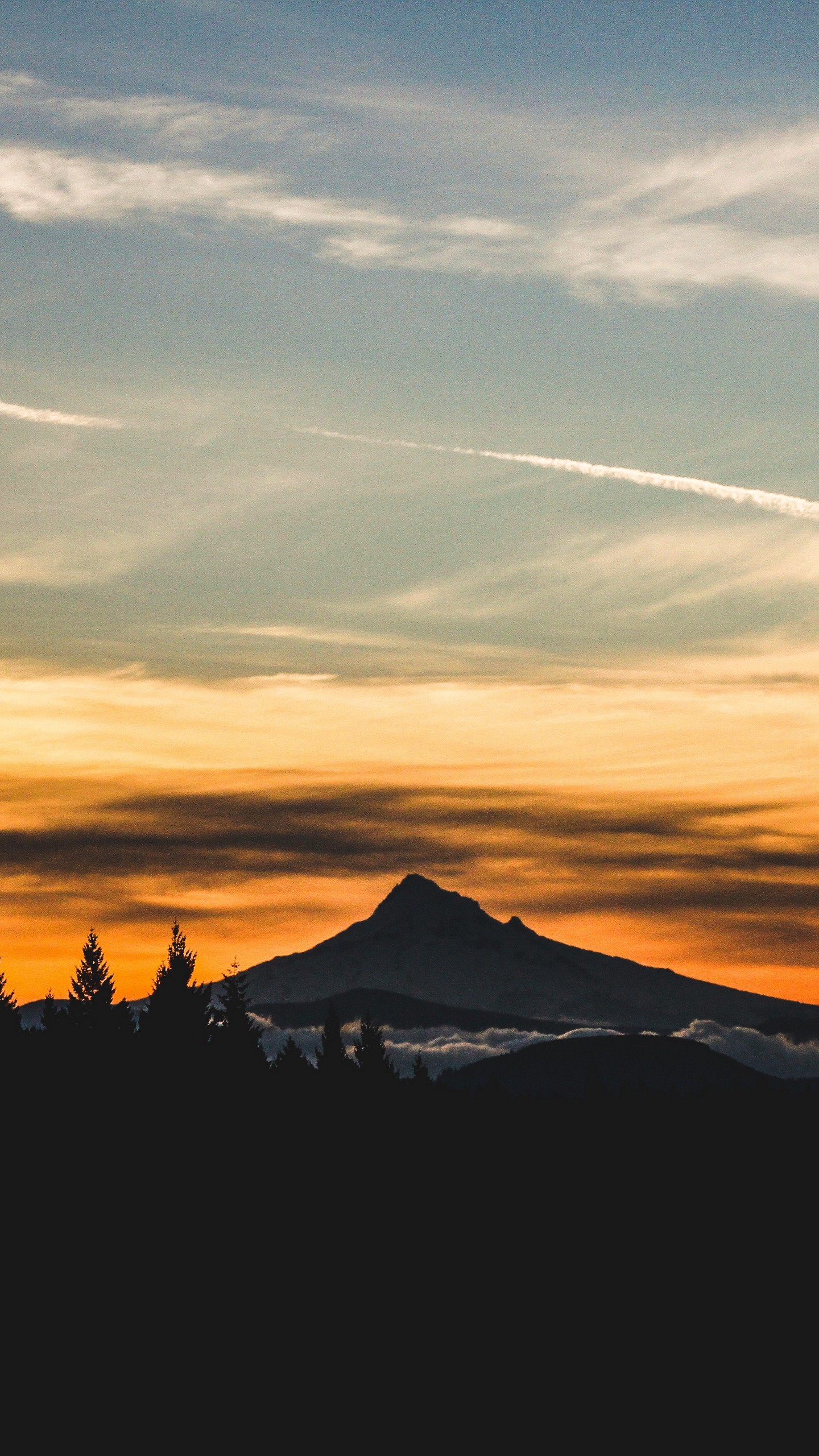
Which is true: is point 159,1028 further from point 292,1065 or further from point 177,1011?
point 292,1065

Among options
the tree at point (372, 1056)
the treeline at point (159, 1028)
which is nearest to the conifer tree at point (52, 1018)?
the treeline at point (159, 1028)

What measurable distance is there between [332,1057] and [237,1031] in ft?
80.2

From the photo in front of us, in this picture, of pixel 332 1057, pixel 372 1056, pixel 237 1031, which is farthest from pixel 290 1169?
pixel 372 1056

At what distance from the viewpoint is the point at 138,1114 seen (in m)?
124

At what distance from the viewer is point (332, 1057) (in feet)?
536

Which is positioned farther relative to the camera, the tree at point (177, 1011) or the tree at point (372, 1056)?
the tree at point (372, 1056)

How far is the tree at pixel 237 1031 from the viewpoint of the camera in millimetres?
137875

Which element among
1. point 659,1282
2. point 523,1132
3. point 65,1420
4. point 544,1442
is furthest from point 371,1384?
point 523,1132

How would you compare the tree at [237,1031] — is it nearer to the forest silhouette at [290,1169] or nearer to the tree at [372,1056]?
the forest silhouette at [290,1169]

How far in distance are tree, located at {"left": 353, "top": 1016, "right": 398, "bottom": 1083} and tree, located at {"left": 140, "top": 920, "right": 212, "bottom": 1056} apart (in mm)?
30140

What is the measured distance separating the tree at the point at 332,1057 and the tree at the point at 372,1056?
2.03m

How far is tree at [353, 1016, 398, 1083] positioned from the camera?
169 m

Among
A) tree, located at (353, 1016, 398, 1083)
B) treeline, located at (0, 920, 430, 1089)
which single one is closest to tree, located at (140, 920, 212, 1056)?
treeline, located at (0, 920, 430, 1089)

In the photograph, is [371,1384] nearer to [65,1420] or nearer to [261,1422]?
[261,1422]
